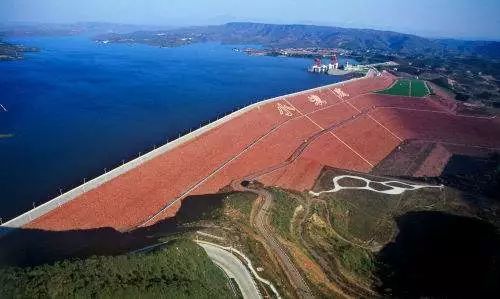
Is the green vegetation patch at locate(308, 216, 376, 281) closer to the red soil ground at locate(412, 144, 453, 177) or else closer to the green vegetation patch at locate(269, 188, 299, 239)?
the green vegetation patch at locate(269, 188, 299, 239)

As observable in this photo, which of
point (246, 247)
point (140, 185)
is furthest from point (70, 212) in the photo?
point (246, 247)

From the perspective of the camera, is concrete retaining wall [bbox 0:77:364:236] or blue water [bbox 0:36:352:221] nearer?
concrete retaining wall [bbox 0:77:364:236]

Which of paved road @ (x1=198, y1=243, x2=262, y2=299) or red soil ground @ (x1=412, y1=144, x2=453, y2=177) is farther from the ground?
paved road @ (x1=198, y1=243, x2=262, y2=299)

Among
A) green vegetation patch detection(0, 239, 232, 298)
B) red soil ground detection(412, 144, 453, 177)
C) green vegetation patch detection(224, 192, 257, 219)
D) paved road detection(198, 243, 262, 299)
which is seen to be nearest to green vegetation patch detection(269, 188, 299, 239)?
green vegetation patch detection(224, 192, 257, 219)

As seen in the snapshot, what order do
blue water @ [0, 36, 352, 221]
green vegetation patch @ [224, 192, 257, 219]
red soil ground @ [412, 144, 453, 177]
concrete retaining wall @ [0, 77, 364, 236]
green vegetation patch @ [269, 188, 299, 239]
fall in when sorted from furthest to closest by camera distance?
1. red soil ground @ [412, 144, 453, 177]
2. blue water @ [0, 36, 352, 221]
3. green vegetation patch @ [224, 192, 257, 219]
4. green vegetation patch @ [269, 188, 299, 239]
5. concrete retaining wall @ [0, 77, 364, 236]

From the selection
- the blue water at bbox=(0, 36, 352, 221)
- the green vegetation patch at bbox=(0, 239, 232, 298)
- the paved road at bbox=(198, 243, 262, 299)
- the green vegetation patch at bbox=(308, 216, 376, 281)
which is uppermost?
the green vegetation patch at bbox=(0, 239, 232, 298)

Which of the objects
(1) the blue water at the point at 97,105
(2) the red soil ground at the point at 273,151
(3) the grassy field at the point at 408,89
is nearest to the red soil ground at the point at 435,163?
(2) the red soil ground at the point at 273,151

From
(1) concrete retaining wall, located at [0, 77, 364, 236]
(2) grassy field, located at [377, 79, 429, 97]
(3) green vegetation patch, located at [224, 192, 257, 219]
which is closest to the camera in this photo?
(1) concrete retaining wall, located at [0, 77, 364, 236]

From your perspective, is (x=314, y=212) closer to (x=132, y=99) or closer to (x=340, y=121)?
(x=340, y=121)
